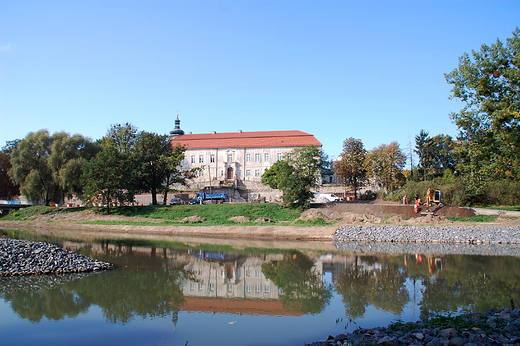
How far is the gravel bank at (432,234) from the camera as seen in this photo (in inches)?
969

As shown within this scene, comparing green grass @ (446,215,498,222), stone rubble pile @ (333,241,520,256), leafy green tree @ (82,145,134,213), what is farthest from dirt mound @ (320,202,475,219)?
leafy green tree @ (82,145,134,213)

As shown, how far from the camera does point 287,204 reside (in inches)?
1422

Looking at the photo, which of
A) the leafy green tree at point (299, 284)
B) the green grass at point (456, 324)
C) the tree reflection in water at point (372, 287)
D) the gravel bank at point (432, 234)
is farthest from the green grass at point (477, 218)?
the green grass at point (456, 324)

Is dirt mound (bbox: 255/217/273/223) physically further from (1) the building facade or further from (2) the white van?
(1) the building facade

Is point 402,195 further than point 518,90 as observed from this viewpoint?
Yes

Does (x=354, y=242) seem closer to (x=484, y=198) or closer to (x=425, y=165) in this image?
(x=484, y=198)

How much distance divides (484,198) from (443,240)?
1481cm

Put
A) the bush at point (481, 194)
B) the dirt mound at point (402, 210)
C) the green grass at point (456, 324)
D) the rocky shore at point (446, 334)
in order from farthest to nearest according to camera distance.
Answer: the bush at point (481, 194) → the dirt mound at point (402, 210) → the green grass at point (456, 324) → the rocky shore at point (446, 334)

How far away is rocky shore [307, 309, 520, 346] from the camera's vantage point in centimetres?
688

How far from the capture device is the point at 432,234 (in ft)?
85.0

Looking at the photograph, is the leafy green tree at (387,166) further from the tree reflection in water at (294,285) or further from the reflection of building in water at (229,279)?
the reflection of building in water at (229,279)

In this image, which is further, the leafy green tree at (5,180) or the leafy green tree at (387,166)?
the leafy green tree at (5,180)

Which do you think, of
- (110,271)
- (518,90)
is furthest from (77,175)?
(518,90)

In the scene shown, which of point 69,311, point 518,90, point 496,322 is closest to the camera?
point 496,322
